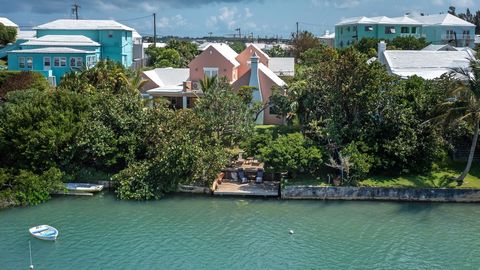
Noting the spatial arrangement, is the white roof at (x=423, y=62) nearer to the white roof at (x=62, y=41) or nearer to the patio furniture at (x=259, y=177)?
the patio furniture at (x=259, y=177)

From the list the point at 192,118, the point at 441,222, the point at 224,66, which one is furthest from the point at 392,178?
the point at 224,66

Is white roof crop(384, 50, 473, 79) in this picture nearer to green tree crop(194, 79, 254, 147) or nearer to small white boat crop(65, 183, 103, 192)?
green tree crop(194, 79, 254, 147)

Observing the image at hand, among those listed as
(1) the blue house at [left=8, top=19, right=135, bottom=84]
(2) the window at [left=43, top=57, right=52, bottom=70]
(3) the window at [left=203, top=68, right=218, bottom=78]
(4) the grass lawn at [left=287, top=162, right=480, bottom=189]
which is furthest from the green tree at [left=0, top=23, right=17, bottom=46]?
(4) the grass lawn at [left=287, top=162, right=480, bottom=189]

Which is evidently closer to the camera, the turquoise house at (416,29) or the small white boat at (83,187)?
the small white boat at (83,187)

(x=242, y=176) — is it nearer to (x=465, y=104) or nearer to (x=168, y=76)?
(x=465, y=104)

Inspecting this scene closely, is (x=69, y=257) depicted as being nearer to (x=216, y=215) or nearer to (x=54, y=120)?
(x=216, y=215)


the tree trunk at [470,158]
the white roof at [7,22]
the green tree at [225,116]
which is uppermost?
the white roof at [7,22]

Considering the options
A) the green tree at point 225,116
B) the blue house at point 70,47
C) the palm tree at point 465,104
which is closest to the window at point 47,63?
the blue house at point 70,47
